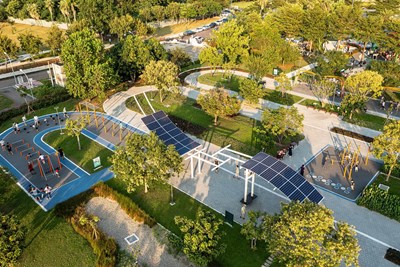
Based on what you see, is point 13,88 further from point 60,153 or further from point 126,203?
point 126,203

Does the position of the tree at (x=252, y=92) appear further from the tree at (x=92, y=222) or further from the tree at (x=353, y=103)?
the tree at (x=92, y=222)

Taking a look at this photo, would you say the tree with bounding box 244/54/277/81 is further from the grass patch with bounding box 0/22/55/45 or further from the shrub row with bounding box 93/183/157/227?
Result: the grass patch with bounding box 0/22/55/45

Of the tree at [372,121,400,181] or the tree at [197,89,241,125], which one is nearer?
the tree at [372,121,400,181]

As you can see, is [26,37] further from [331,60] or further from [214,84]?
[331,60]

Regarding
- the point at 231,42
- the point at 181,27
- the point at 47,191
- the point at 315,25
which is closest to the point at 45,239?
the point at 47,191

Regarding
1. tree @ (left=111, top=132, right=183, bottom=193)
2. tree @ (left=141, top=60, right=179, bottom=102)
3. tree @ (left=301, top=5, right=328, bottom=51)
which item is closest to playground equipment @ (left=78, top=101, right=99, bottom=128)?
tree @ (left=141, top=60, right=179, bottom=102)

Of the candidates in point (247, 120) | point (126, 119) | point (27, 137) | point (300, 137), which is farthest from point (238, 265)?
point (27, 137)
